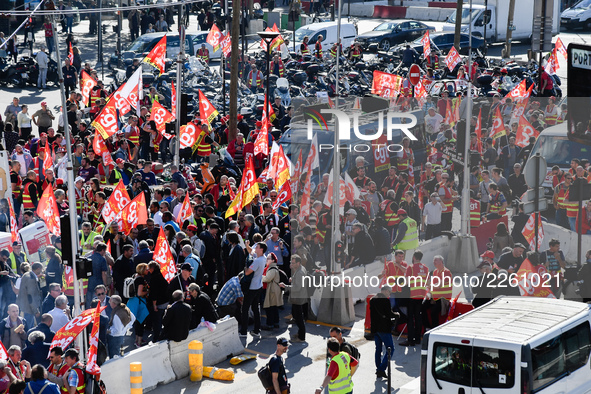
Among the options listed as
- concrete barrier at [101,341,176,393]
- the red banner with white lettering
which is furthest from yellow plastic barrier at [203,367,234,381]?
the red banner with white lettering

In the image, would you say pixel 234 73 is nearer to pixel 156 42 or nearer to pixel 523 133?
pixel 523 133

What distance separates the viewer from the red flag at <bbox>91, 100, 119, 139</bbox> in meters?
21.0

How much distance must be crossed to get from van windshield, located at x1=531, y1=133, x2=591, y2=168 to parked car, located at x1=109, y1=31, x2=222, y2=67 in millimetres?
20684

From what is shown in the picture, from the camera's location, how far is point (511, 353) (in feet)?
36.4

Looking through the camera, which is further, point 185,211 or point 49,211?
point 185,211

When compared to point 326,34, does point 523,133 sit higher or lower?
lower

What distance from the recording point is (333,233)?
56.2 ft

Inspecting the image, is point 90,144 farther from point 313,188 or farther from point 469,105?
point 469,105

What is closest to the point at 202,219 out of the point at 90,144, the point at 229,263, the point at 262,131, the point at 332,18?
the point at 229,263

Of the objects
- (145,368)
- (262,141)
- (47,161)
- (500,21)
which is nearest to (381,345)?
(145,368)

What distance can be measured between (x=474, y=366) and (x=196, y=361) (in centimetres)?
465

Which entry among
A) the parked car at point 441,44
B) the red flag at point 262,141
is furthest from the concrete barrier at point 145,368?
the parked car at point 441,44

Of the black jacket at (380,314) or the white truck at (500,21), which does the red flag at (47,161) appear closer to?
the black jacket at (380,314)

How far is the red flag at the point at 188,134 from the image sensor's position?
2364 cm
